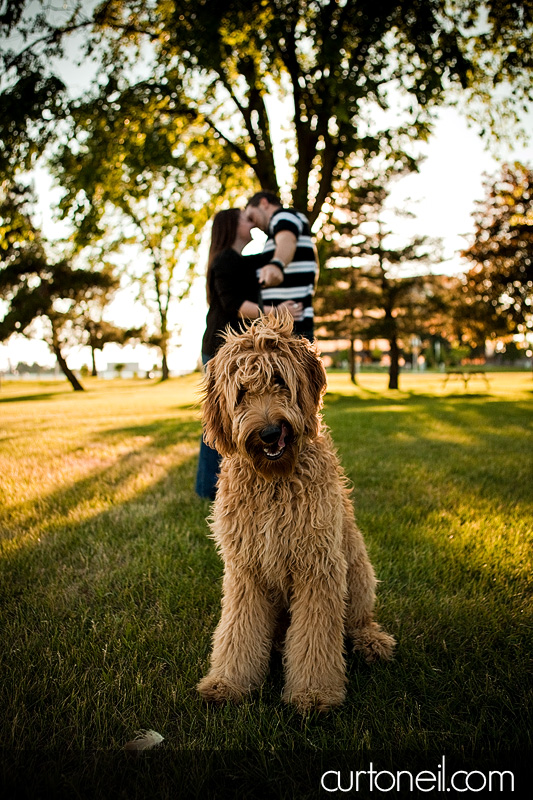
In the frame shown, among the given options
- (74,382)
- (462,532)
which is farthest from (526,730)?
(74,382)

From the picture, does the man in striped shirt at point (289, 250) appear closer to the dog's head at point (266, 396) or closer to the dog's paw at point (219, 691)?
the dog's head at point (266, 396)

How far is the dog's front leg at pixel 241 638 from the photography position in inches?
88.9

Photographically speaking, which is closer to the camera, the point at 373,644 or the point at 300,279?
the point at 373,644

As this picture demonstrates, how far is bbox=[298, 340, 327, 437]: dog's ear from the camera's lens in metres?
2.31

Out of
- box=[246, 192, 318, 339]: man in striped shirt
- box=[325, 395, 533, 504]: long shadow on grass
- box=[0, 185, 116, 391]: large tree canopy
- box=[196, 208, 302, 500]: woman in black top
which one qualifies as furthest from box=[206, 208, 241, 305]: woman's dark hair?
box=[0, 185, 116, 391]: large tree canopy

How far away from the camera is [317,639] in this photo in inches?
87.7

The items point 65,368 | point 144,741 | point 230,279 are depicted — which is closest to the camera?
point 144,741

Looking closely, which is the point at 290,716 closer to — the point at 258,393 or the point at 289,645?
the point at 289,645

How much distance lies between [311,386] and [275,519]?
698 millimetres

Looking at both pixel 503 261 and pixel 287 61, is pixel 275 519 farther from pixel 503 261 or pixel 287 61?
pixel 503 261

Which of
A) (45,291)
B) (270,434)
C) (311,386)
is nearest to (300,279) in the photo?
(311,386)

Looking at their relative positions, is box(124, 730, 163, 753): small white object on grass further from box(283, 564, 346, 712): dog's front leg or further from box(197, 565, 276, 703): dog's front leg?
box(283, 564, 346, 712): dog's front leg

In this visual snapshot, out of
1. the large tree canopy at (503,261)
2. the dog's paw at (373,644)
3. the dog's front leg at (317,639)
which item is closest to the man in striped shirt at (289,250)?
the dog's front leg at (317,639)

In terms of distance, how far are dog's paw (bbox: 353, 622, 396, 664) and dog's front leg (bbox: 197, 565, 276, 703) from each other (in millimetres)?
537
